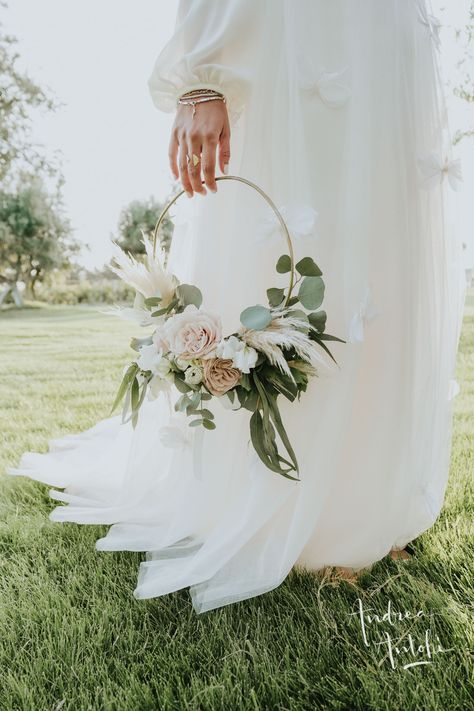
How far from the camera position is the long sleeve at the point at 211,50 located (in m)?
1.36

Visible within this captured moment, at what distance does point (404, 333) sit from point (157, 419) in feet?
2.75

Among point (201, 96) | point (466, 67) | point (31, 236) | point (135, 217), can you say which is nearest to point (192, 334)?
point (201, 96)

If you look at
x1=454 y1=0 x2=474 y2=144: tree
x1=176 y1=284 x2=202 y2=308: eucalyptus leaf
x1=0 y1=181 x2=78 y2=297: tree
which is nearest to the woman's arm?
x1=176 y1=284 x2=202 y2=308: eucalyptus leaf

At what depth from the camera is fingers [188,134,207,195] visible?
138 centimetres

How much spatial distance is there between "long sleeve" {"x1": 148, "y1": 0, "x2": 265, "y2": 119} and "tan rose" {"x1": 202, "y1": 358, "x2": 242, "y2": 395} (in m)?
0.69

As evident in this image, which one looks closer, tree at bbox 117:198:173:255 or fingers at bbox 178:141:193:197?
fingers at bbox 178:141:193:197

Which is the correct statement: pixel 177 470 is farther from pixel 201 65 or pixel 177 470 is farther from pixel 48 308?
pixel 48 308

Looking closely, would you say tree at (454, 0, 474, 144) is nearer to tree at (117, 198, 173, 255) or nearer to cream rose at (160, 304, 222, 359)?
cream rose at (160, 304, 222, 359)

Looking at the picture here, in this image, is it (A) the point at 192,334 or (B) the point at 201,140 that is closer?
(A) the point at 192,334

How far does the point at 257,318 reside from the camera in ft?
4.09

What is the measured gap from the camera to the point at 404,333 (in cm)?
149

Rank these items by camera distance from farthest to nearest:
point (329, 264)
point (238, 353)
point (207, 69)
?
point (329, 264) < point (207, 69) < point (238, 353)

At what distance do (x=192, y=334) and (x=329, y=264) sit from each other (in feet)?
1.43

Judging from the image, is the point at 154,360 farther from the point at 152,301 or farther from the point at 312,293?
the point at 312,293
